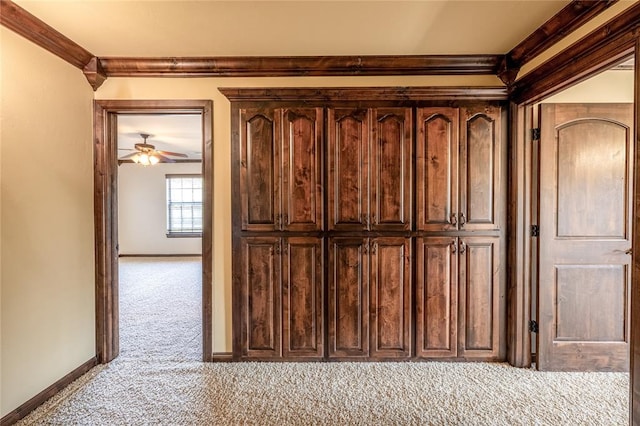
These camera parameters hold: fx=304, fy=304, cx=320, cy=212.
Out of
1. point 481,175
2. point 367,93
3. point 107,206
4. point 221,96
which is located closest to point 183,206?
point 107,206

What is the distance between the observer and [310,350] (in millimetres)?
2502

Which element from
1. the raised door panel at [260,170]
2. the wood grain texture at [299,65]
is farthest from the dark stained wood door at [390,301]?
the wood grain texture at [299,65]

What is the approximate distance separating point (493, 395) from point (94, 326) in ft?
10.2

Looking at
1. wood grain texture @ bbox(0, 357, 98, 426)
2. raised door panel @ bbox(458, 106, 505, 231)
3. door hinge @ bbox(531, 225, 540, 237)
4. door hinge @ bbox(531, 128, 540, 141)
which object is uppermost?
door hinge @ bbox(531, 128, 540, 141)

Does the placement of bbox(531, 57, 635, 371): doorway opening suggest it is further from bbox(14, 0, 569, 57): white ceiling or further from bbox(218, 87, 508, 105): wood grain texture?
bbox(14, 0, 569, 57): white ceiling

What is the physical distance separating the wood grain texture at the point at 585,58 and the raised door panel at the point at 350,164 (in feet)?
4.02

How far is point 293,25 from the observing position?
2010 mm

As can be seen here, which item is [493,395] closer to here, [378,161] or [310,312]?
[310,312]

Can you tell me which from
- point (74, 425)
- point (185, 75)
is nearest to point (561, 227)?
point (185, 75)

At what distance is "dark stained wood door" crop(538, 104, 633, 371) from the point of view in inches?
93.2

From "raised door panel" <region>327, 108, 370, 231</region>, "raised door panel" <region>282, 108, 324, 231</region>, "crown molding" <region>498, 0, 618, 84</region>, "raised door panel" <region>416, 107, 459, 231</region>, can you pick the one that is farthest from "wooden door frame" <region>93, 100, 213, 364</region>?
"crown molding" <region>498, 0, 618, 84</region>

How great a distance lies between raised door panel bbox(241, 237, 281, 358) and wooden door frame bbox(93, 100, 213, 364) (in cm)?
31

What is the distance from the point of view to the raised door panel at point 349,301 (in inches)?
98.4

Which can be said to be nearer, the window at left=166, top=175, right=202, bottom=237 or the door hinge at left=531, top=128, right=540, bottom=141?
the door hinge at left=531, top=128, right=540, bottom=141
